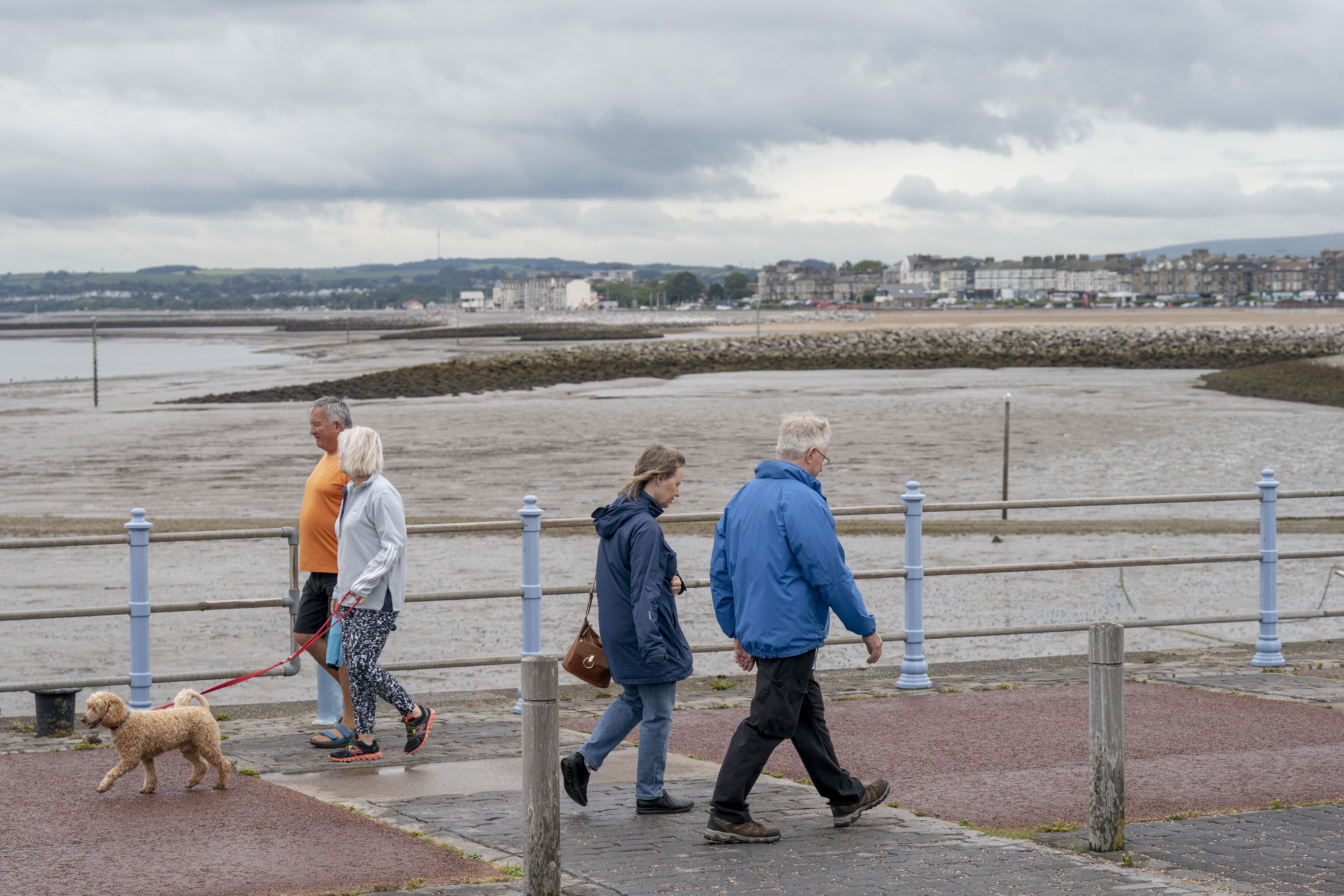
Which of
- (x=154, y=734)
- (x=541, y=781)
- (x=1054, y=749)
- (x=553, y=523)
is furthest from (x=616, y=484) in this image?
(x=541, y=781)

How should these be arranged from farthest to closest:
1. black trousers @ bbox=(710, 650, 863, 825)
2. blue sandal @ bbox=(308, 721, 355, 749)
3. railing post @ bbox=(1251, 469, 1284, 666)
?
1. railing post @ bbox=(1251, 469, 1284, 666)
2. blue sandal @ bbox=(308, 721, 355, 749)
3. black trousers @ bbox=(710, 650, 863, 825)

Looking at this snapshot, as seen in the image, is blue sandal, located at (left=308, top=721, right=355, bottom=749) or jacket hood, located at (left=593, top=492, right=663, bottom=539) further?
blue sandal, located at (left=308, top=721, right=355, bottom=749)

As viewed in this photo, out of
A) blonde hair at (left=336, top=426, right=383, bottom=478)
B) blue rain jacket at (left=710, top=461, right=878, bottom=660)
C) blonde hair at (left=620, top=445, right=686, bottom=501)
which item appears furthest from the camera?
blonde hair at (left=336, top=426, right=383, bottom=478)

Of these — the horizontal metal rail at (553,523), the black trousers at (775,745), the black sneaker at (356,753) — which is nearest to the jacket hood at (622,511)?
the horizontal metal rail at (553,523)

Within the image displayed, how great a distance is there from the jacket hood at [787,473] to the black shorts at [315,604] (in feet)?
9.28

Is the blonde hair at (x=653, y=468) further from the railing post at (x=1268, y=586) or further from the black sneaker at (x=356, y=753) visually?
the railing post at (x=1268, y=586)

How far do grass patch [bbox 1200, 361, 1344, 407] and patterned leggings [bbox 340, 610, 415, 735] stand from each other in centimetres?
4163

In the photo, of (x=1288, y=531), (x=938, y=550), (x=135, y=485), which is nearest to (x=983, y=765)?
(x=938, y=550)

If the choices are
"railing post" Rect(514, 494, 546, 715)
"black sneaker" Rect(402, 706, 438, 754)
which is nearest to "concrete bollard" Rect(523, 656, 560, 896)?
"black sneaker" Rect(402, 706, 438, 754)

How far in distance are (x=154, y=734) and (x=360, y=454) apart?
5.41ft

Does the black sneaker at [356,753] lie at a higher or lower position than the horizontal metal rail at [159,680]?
lower

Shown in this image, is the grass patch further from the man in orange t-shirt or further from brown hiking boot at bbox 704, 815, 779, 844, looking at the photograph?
brown hiking boot at bbox 704, 815, 779, 844

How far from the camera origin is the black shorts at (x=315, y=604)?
7.81 meters

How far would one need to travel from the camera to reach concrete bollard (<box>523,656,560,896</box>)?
5.14 m
